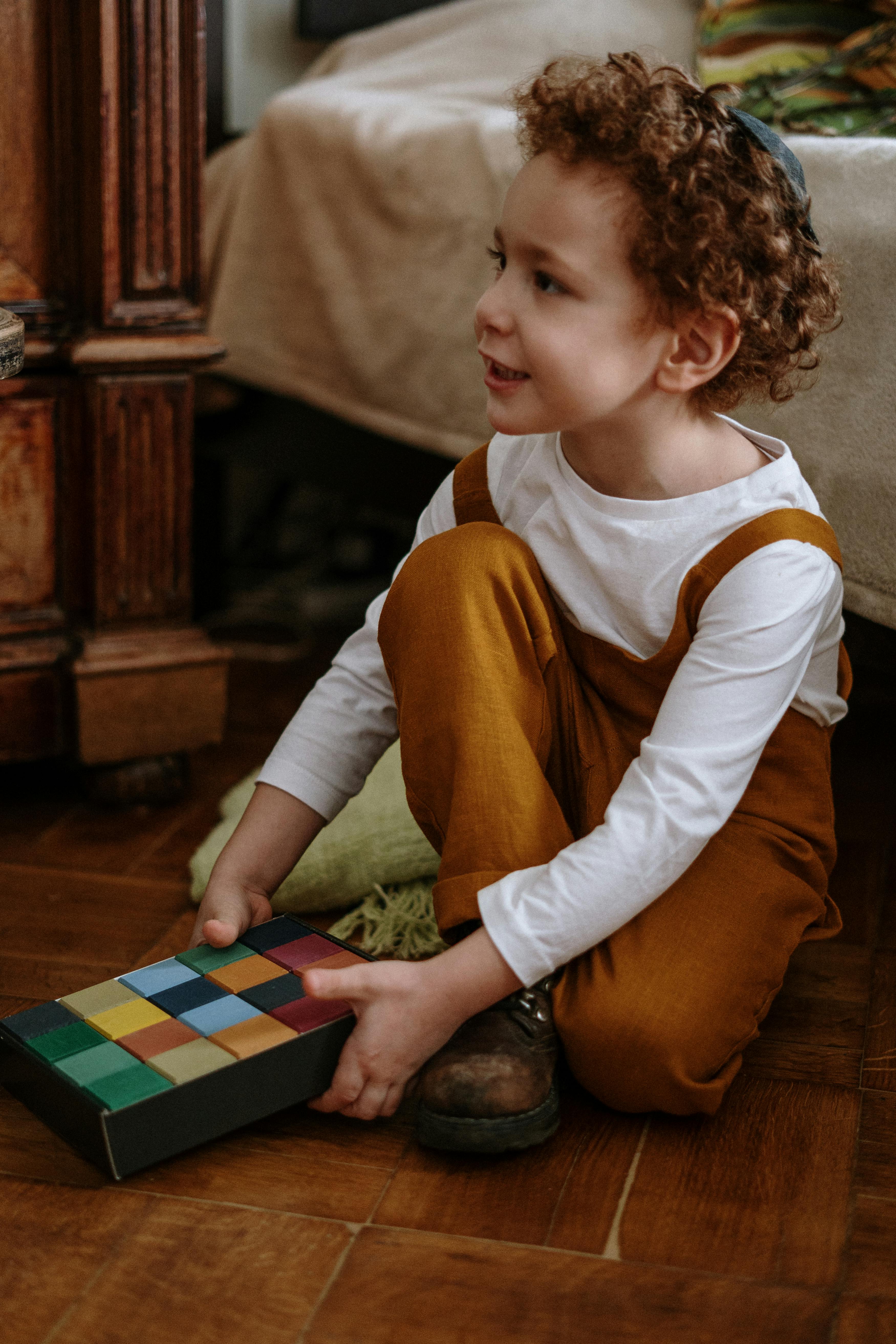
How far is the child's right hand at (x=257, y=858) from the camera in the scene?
2.83 feet

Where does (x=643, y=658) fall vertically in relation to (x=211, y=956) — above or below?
above

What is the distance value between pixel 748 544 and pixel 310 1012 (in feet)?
1.23

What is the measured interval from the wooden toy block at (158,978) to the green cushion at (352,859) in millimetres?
202

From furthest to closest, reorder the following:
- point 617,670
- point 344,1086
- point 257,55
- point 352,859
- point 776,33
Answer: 1. point 257,55
2. point 776,33
3. point 352,859
4. point 617,670
5. point 344,1086

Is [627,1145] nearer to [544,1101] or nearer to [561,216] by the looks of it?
[544,1101]

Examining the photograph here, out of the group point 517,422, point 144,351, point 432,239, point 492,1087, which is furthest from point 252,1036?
point 432,239

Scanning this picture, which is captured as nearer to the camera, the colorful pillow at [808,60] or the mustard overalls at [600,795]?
the mustard overalls at [600,795]

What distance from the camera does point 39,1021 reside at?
769 mm

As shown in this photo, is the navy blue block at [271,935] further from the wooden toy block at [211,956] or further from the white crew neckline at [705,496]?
the white crew neckline at [705,496]

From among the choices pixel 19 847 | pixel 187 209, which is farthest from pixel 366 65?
pixel 19 847

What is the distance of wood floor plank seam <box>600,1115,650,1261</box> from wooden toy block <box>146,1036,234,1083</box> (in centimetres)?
22

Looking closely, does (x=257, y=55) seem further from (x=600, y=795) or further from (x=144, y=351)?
(x=600, y=795)

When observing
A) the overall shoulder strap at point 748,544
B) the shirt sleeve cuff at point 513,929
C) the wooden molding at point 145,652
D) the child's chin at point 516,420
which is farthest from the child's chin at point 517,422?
the wooden molding at point 145,652

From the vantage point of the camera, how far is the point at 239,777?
4.42ft
